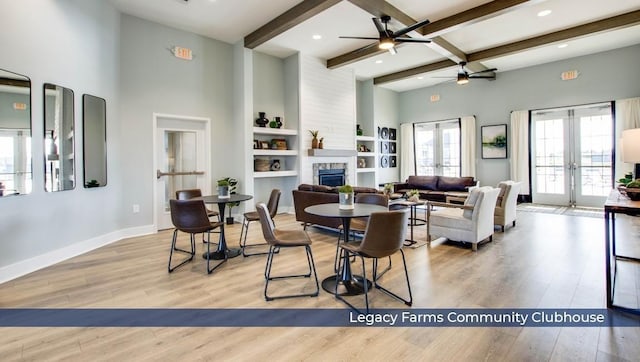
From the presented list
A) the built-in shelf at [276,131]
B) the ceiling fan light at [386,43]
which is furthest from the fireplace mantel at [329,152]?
the ceiling fan light at [386,43]

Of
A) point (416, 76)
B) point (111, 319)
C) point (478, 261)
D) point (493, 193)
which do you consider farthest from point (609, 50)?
point (111, 319)

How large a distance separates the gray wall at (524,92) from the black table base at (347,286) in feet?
24.2

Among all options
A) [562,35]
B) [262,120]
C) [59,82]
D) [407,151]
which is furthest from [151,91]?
[407,151]

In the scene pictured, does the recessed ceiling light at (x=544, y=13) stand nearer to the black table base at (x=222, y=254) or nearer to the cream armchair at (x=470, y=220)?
the cream armchair at (x=470, y=220)

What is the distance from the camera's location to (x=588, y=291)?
2922 mm

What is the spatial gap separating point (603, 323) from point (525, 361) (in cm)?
95

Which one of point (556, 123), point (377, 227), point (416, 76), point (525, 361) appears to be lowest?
point (525, 361)

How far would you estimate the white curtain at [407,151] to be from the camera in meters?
10.5

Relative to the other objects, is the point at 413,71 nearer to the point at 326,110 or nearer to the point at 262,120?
the point at 326,110

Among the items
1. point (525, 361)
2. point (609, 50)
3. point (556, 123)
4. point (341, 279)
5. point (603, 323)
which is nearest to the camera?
point (525, 361)

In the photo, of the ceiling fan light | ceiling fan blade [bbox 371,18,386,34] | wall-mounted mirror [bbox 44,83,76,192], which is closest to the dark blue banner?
wall-mounted mirror [bbox 44,83,76,192]

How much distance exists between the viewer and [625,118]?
6848 mm

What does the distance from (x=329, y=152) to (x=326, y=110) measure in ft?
3.43

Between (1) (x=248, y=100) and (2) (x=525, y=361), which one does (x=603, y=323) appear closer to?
(2) (x=525, y=361)
